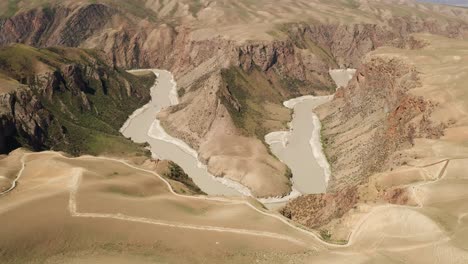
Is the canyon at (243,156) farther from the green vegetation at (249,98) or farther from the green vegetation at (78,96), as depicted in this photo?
the green vegetation at (249,98)

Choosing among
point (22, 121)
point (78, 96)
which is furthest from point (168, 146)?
point (22, 121)

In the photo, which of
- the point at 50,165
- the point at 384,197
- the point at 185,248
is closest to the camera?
the point at 185,248

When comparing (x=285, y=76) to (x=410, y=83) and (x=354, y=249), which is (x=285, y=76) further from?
(x=354, y=249)

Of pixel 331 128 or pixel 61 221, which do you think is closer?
pixel 61 221

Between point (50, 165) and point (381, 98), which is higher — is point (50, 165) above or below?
above

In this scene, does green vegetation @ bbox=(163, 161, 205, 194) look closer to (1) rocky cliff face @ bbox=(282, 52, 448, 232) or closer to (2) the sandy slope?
(2) the sandy slope

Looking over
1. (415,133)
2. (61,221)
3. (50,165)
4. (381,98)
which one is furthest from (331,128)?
(61,221)
